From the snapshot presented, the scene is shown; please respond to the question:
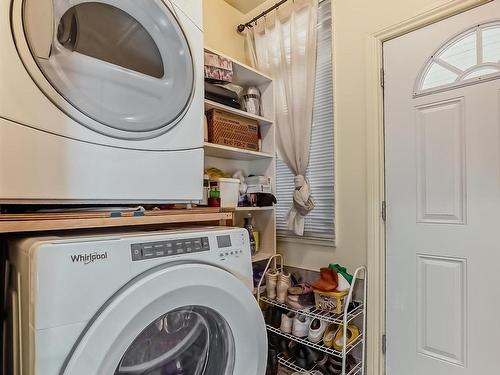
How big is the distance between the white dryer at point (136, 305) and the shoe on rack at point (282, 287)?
0.74 metres

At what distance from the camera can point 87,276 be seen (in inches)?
23.1

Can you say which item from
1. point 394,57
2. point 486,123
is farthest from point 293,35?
point 486,123

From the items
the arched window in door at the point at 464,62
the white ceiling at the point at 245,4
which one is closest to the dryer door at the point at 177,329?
the arched window in door at the point at 464,62

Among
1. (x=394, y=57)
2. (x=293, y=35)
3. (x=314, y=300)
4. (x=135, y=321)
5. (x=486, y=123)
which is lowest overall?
(x=314, y=300)

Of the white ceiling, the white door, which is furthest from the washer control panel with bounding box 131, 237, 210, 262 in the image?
the white ceiling

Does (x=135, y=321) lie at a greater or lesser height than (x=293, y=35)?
lesser

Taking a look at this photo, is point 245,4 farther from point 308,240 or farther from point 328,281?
point 328,281

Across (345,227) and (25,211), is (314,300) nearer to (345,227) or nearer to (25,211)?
(345,227)

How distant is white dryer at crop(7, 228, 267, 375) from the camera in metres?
0.54

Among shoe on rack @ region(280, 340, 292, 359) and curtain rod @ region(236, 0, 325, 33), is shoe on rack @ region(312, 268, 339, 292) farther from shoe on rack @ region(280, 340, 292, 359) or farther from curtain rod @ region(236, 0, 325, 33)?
curtain rod @ region(236, 0, 325, 33)

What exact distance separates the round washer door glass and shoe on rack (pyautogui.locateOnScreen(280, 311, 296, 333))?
127 cm

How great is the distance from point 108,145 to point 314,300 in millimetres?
1309

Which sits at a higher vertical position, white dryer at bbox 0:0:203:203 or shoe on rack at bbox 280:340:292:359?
white dryer at bbox 0:0:203:203

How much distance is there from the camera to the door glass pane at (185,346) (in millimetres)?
791
